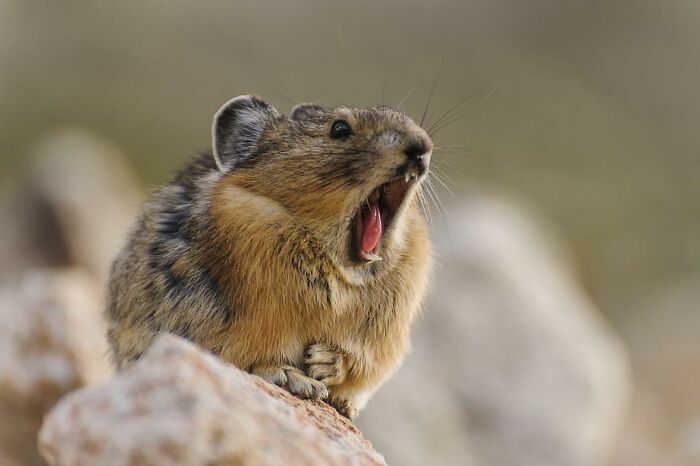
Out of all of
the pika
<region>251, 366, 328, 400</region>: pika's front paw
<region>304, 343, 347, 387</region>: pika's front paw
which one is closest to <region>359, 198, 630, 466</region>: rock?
the pika

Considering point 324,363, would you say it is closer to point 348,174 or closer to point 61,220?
point 348,174

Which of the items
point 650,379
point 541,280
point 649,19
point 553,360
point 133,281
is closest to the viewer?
point 133,281

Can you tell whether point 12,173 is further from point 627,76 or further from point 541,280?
point 627,76

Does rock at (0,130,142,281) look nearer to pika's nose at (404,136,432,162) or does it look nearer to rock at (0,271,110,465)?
rock at (0,271,110,465)

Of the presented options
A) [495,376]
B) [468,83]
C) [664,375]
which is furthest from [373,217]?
[468,83]

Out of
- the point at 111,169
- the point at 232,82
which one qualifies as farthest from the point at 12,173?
the point at 232,82

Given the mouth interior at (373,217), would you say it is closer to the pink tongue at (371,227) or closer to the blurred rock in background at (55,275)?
the pink tongue at (371,227)

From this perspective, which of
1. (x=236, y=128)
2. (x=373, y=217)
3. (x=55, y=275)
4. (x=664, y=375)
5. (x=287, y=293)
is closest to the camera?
(x=287, y=293)
